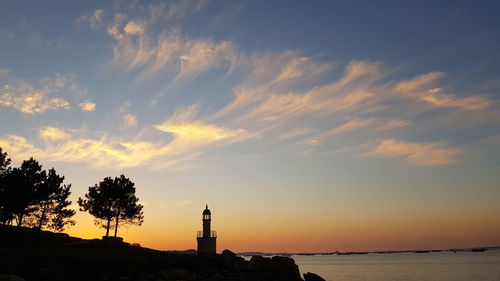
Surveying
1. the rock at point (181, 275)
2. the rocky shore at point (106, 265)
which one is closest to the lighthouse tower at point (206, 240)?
the rocky shore at point (106, 265)

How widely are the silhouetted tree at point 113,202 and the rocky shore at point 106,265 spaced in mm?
4120

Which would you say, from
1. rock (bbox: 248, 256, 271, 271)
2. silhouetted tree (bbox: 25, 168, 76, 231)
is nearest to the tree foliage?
silhouetted tree (bbox: 25, 168, 76, 231)

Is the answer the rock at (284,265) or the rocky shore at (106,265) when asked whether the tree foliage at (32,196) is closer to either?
the rocky shore at (106,265)

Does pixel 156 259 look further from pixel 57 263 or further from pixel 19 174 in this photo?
pixel 19 174

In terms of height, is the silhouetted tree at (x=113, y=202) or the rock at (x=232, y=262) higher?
the silhouetted tree at (x=113, y=202)

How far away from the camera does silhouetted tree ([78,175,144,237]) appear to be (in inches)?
2356

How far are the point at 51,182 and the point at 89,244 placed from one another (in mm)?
10750

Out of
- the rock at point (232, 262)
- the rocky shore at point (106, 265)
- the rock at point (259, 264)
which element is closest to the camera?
the rocky shore at point (106, 265)

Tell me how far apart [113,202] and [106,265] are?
773 inches

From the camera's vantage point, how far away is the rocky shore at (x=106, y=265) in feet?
121

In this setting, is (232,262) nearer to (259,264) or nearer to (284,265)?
(259,264)

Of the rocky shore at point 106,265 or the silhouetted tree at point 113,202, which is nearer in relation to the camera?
the rocky shore at point 106,265

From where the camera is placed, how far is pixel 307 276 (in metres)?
56.7

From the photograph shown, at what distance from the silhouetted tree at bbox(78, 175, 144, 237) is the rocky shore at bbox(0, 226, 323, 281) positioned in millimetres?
4120
